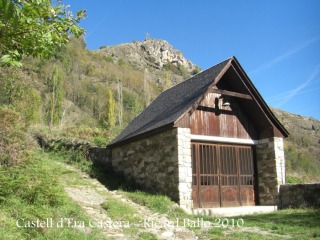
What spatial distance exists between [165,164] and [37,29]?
25.0ft

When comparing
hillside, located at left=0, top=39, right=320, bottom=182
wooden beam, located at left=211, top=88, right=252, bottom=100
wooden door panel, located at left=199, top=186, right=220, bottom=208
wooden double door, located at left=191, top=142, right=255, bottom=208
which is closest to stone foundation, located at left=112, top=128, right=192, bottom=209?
wooden double door, located at left=191, top=142, right=255, bottom=208

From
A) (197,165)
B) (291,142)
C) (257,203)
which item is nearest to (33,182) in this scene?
(197,165)

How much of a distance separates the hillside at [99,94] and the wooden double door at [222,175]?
6.28 m

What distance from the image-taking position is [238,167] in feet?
43.4

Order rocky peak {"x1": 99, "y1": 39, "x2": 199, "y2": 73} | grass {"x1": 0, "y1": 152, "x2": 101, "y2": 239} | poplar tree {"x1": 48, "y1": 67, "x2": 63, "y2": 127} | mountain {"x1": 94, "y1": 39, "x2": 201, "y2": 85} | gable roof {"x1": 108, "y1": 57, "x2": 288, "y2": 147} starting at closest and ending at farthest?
grass {"x1": 0, "y1": 152, "x2": 101, "y2": 239} → gable roof {"x1": 108, "y1": 57, "x2": 288, "y2": 147} → poplar tree {"x1": 48, "y1": 67, "x2": 63, "y2": 127} → mountain {"x1": 94, "y1": 39, "x2": 201, "y2": 85} → rocky peak {"x1": 99, "y1": 39, "x2": 199, "y2": 73}

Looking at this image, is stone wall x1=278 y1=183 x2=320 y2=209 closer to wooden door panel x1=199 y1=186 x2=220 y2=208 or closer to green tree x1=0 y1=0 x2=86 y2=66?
wooden door panel x1=199 y1=186 x2=220 y2=208

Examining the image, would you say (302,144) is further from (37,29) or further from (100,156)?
→ (37,29)

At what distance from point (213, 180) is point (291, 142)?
3069cm

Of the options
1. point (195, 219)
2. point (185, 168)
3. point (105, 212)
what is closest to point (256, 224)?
point (195, 219)

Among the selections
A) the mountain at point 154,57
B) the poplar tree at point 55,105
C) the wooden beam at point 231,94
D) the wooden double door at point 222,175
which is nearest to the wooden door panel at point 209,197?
the wooden double door at point 222,175

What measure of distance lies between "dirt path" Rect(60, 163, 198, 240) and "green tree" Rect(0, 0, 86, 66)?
3945mm

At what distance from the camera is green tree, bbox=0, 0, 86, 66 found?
14.2 ft

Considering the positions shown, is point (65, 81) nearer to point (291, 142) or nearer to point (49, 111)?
point (49, 111)

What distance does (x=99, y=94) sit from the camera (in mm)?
36344
